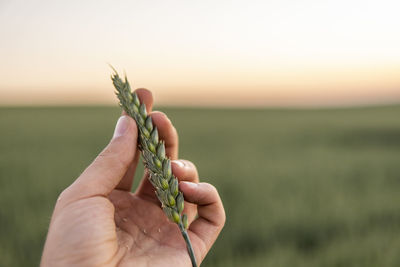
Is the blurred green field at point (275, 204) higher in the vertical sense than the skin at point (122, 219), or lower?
lower

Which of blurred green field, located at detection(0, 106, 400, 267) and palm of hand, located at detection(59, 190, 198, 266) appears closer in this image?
palm of hand, located at detection(59, 190, 198, 266)

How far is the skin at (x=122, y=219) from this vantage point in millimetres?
1083

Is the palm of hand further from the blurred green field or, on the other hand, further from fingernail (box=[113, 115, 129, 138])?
the blurred green field

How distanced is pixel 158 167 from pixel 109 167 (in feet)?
0.58

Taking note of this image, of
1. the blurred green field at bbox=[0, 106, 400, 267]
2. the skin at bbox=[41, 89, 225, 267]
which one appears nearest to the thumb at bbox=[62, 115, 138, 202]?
the skin at bbox=[41, 89, 225, 267]

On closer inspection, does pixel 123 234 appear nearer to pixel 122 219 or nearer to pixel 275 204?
pixel 122 219

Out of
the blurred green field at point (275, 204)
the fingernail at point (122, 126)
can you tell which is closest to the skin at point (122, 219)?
the fingernail at point (122, 126)

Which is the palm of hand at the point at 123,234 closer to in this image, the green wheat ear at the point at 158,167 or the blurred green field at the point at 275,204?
the green wheat ear at the point at 158,167

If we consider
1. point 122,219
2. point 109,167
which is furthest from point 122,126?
point 122,219

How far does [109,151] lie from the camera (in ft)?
3.83

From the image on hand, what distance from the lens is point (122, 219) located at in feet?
4.29

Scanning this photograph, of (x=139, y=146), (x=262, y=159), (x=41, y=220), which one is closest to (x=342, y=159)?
(x=262, y=159)

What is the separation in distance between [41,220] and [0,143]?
209 inches

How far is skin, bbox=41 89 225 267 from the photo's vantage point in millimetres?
1083
